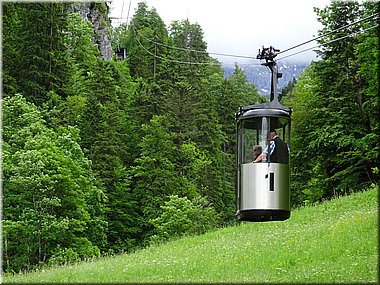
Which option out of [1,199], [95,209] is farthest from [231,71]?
[1,199]

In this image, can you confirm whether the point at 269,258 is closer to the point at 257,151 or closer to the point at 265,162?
the point at 257,151

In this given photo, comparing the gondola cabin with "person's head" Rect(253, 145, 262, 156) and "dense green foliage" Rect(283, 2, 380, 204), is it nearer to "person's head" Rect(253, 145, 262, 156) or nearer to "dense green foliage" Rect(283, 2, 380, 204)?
"person's head" Rect(253, 145, 262, 156)

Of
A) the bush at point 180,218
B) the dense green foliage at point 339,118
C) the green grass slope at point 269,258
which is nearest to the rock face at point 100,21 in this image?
the bush at point 180,218

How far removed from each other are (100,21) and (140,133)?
80.3 ft

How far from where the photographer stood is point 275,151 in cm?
1112

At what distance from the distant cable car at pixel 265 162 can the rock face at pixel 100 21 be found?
58849 mm

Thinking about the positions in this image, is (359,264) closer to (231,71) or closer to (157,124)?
(157,124)

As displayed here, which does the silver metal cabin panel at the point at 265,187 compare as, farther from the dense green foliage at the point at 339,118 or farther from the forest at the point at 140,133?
the dense green foliage at the point at 339,118

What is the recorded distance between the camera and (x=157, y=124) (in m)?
47.6

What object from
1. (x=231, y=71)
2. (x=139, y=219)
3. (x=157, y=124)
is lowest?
(x=139, y=219)

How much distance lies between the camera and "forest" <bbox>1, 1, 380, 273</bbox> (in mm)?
34469

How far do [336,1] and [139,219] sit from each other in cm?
1883

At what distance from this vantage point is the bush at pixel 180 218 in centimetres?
4050

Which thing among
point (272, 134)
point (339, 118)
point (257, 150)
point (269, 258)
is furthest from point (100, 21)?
point (272, 134)
